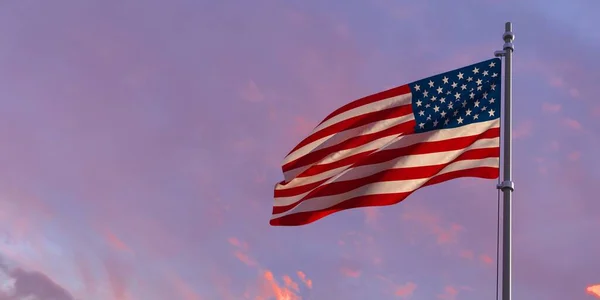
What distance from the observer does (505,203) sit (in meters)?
14.6

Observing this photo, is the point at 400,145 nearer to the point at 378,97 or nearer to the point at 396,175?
the point at 396,175

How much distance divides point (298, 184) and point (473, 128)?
4703 mm

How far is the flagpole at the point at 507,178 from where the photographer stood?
45.0 feet

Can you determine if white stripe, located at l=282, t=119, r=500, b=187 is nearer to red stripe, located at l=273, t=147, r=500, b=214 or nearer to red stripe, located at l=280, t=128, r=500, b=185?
red stripe, located at l=280, t=128, r=500, b=185

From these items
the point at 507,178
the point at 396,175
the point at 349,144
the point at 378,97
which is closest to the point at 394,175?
the point at 396,175

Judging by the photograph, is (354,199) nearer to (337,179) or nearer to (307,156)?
(337,179)

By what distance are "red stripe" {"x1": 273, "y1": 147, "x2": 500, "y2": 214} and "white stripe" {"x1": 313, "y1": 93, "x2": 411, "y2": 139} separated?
164 centimetres

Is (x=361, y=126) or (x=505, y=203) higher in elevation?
Result: (x=361, y=126)

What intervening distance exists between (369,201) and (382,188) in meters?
0.42

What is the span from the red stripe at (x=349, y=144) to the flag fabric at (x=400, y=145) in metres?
0.02

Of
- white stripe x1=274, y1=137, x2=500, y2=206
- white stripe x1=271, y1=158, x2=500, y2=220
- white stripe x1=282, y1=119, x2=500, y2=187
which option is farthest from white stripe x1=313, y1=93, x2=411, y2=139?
white stripe x1=271, y1=158, x2=500, y2=220

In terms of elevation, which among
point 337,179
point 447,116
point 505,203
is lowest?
point 505,203

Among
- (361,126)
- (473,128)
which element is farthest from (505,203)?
(361,126)

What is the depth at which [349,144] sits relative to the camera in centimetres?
1831
